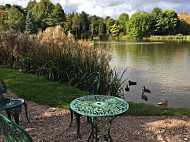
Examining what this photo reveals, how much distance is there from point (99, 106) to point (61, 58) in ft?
11.5

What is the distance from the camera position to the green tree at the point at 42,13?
45550mm

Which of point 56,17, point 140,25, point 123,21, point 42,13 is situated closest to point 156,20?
point 140,25

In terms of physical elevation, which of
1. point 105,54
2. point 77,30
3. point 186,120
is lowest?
point 186,120

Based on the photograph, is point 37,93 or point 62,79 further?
point 62,79

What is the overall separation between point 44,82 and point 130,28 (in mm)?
44603

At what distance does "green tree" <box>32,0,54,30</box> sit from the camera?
149 ft

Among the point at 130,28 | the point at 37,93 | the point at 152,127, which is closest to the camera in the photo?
the point at 152,127

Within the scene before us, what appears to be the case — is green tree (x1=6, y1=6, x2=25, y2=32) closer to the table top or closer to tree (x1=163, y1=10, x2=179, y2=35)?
tree (x1=163, y1=10, x2=179, y2=35)

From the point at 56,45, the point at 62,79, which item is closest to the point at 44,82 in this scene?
the point at 62,79

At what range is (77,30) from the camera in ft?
24.3

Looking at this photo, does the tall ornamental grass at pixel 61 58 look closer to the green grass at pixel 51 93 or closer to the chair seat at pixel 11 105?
the green grass at pixel 51 93

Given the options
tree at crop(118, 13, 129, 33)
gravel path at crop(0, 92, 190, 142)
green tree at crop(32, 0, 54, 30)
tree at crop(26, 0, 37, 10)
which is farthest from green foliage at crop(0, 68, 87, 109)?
tree at crop(26, 0, 37, 10)

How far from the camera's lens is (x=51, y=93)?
16.0 feet

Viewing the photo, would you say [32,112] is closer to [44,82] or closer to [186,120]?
[44,82]
